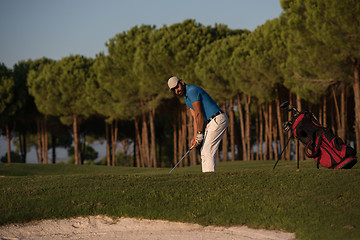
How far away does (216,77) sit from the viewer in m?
33.2

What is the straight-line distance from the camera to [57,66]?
42500mm

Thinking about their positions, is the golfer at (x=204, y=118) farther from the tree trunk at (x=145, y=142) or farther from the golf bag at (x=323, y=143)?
the tree trunk at (x=145, y=142)

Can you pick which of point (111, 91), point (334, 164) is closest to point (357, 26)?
point (334, 164)

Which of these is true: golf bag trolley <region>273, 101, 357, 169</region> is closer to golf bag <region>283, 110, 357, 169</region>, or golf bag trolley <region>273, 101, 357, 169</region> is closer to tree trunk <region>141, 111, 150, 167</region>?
golf bag <region>283, 110, 357, 169</region>

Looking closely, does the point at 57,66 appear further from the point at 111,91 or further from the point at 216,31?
the point at 216,31

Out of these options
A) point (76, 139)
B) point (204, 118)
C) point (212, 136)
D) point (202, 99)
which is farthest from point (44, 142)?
point (212, 136)

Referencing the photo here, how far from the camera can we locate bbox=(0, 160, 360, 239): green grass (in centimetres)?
815

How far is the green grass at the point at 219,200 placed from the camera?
321 inches

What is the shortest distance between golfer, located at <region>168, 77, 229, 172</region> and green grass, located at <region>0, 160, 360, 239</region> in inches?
29.7

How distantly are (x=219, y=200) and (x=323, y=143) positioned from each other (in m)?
3.33

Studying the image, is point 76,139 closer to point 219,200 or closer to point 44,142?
point 44,142

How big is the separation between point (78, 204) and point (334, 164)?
5.97 m

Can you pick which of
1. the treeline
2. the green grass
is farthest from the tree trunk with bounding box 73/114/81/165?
the green grass

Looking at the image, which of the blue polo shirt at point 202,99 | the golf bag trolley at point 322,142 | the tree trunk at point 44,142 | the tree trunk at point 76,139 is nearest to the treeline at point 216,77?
the tree trunk at point 76,139
